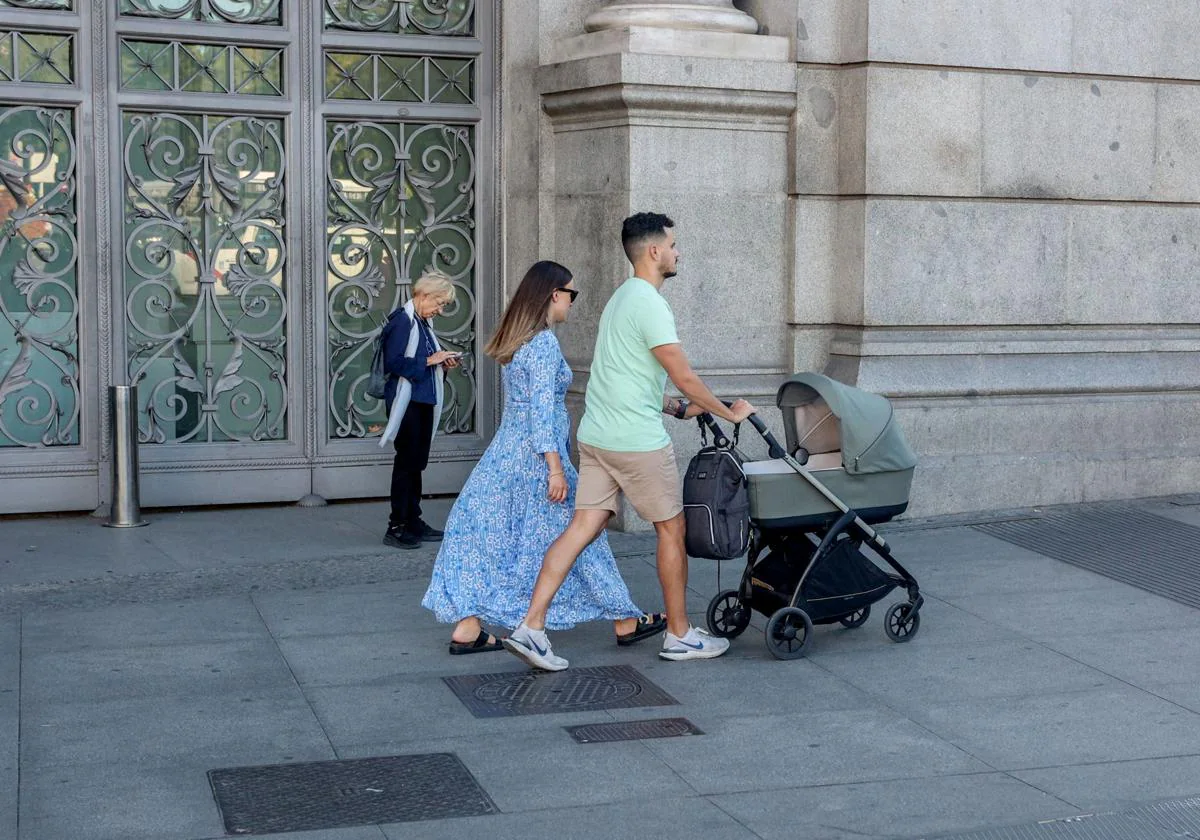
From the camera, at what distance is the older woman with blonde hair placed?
29.7 feet

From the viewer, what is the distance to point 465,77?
1061 cm

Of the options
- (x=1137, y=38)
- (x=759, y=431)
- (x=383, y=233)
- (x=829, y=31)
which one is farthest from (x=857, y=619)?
(x=1137, y=38)

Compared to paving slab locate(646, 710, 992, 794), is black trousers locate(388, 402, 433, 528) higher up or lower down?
higher up

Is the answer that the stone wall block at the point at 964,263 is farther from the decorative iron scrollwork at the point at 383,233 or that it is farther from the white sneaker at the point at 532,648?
the white sneaker at the point at 532,648

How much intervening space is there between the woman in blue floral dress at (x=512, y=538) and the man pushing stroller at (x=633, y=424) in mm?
172

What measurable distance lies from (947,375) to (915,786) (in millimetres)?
5145

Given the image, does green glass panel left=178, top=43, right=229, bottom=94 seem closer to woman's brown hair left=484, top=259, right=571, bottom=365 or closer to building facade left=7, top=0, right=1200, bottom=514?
building facade left=7, top=0, right=1200, bottom=514

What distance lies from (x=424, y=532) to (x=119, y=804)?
4319 millimetres

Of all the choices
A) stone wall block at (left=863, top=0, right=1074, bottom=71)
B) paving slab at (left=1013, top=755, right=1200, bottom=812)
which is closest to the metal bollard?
stone wall block at (left=863, top=0, right=1074, bottom=71)

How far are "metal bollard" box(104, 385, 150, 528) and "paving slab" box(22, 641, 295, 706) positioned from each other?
282cm

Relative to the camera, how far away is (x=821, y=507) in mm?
6867

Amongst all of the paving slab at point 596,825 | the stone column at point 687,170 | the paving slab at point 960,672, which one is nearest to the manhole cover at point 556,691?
the paving slab at point 960,672

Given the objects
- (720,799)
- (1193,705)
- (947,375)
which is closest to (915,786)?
(720,799)

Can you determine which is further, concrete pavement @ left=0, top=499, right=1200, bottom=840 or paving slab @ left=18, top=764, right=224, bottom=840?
concrete pavement @ left=0, top=499, right=1200, bottom=840
